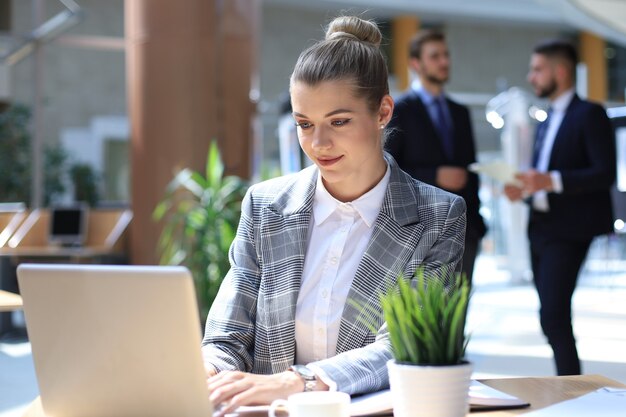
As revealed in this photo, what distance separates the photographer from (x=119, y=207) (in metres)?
10.7

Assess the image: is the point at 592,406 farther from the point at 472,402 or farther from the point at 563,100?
the point at 563,100

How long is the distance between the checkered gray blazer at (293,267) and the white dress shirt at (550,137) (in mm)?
2203

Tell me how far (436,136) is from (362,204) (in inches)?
95.2

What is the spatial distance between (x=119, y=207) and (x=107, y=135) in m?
6.16

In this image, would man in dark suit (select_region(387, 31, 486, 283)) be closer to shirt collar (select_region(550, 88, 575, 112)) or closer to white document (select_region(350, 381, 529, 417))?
shirt collar (select_region(550, 88, 575, 112))

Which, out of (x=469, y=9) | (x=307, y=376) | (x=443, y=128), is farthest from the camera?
(x=469, y=9)

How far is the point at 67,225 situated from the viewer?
9297 millimetres

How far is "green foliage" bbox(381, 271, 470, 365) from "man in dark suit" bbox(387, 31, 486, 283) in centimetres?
286

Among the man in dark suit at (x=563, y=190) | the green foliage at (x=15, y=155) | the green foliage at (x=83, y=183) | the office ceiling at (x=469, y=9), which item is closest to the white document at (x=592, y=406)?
the man in dark suit at (x=563, y=190)

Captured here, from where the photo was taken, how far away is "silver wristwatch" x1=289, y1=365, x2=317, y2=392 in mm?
1567

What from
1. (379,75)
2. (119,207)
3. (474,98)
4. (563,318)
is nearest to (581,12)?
(474,98)

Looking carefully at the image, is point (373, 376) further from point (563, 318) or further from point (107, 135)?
point (107, 135)

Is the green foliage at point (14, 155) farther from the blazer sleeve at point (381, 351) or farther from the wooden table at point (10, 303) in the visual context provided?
the blazer sleeve at point (381, 351)

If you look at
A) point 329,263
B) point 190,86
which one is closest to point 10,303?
point 329,263
